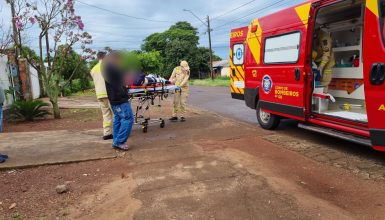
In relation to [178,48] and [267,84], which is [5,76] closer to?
[267,84]

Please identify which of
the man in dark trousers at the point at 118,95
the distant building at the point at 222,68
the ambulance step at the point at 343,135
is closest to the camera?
the ambulance step at the point at 343,135

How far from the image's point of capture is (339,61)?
835cm

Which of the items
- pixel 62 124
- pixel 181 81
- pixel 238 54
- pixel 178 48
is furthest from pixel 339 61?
pixel 178 48

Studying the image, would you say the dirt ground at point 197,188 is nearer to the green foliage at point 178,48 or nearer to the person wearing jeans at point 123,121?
the person wearing jeans at point 123,121

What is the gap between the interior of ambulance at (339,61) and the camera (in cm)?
699

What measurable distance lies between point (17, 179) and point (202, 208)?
2893mm

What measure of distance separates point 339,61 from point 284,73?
1.99 meters

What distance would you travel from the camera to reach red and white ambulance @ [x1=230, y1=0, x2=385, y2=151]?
495 centimetres

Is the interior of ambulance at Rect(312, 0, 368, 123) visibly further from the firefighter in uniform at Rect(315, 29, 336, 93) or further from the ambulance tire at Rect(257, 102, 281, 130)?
the ambulance tire at Rect(257, 102, 281, 130)

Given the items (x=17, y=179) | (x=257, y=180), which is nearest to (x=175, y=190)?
(x=257, y=180)

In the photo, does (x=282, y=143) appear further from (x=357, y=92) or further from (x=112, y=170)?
(x=112, y=170)

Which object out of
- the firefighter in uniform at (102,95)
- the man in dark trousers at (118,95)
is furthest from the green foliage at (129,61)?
the firefighter in uniform at (102,95)

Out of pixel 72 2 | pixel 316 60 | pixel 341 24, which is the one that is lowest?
pixel 316 60

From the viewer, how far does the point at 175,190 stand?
14.9ft
